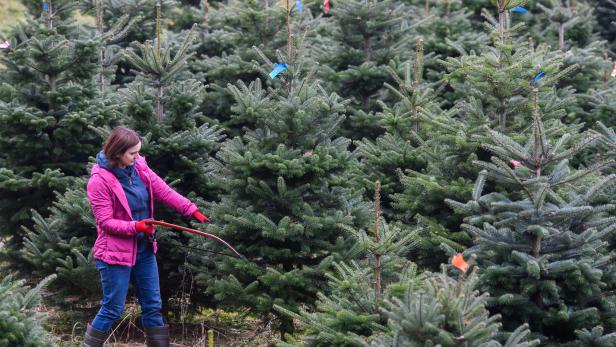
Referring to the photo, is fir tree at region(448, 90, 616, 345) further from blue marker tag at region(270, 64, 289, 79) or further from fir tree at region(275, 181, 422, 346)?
blue marker tag at region(270, 64, 289, 79)

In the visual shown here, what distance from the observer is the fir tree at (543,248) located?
518 centimetres

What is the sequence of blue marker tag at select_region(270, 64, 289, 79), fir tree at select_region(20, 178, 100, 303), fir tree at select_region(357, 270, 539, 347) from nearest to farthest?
fir tree at select_region(357, 270, 539, 347)
fir tree at select_region(20, 178, 100, 303)
blue marker tag at select_region(270, 64, 289, 79)

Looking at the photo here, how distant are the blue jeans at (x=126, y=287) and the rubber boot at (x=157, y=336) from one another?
4 centimetres

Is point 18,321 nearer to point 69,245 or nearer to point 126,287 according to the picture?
point 126,287

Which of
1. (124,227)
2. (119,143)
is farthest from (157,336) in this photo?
(119,143)

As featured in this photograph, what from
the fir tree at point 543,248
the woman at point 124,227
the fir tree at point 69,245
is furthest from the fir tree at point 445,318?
the fir tree at point 69,245

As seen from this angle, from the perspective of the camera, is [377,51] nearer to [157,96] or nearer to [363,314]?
[157,96]

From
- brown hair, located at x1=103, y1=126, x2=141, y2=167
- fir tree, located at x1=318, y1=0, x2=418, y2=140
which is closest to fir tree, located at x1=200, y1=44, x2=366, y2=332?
brown hair, located at x1=103, y1=126, x2=141, y2=167

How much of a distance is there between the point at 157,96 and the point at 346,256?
2.42m

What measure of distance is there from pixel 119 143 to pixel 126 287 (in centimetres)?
110

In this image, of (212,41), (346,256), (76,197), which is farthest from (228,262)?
(212,41)

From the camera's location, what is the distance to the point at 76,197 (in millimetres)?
7109

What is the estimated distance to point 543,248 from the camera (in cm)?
536

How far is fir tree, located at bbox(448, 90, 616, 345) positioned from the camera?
5184 mm
